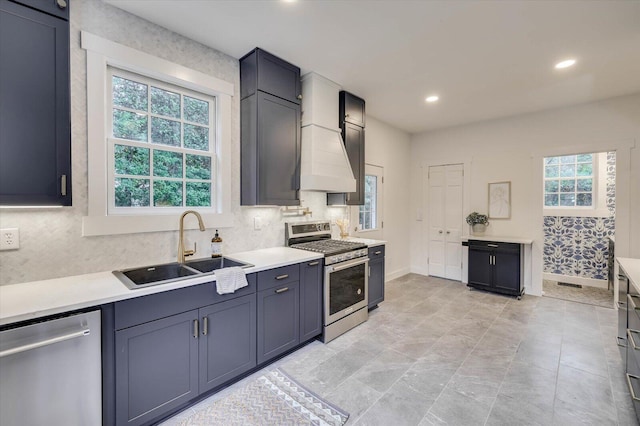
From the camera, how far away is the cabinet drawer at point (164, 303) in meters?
1.55

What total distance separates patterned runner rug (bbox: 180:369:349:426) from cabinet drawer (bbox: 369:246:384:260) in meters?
1.82

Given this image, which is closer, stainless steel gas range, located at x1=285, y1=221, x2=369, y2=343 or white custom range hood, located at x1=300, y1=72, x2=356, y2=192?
stainless steel gas range, located at x1=285, y1=221, x2=369, y2=343

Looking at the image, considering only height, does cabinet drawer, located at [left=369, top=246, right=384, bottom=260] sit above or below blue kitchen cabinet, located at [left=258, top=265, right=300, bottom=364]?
above

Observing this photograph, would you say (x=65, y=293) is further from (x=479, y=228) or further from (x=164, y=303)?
(x=479, y=228)

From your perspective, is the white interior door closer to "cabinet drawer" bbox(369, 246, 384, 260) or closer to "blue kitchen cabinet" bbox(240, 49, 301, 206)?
"cabinet drawer" bbox(369, 246, 384, 260)

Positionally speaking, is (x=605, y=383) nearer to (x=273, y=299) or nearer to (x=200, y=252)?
(x=273, y=299)

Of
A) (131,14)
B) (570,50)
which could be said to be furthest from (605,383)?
(131,14)

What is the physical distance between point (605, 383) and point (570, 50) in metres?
2.93

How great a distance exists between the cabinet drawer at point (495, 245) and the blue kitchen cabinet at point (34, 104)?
5060 millimetres

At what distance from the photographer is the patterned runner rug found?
1.79 metres

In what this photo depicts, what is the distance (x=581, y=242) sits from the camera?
4824 mm

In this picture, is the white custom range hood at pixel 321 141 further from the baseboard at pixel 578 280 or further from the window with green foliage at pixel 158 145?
the baseboard at pixel 578 280

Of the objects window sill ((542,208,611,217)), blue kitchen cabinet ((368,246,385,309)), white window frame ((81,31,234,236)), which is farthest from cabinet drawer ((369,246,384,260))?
window sill ((542,208,611,217))

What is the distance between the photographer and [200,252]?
98.7 inches
